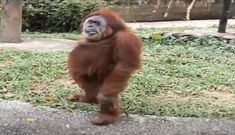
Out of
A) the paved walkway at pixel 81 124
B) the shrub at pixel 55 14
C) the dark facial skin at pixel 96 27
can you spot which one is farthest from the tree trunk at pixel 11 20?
the dark facial skin at pixel 96 27

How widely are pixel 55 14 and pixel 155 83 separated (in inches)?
217

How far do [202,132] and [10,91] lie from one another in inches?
76.1

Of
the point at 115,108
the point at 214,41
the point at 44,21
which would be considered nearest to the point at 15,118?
the point at 115,108

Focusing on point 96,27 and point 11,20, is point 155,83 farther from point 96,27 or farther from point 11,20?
point 11,20

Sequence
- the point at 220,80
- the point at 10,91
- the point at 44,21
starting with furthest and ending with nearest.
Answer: the point at 44,21, the point at 220,80, the point at 10,91

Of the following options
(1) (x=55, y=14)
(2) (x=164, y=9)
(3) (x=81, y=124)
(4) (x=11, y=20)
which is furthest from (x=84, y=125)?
(2) (x=164, y=9)

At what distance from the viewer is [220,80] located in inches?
239

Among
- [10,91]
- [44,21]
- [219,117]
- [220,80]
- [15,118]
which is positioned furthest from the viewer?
[44,21]

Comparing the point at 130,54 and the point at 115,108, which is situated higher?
the point at 130,54

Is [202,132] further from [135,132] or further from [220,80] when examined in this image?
[220,80]

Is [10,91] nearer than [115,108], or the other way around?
[115,108]

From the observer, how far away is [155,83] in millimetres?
5664

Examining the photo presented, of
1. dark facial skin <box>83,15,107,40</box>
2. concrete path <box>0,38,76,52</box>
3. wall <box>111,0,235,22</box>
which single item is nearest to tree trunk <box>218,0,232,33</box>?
concrete path <box>0,38,76,52</box>

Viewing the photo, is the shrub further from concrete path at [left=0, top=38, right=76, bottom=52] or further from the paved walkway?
the paved walkway
